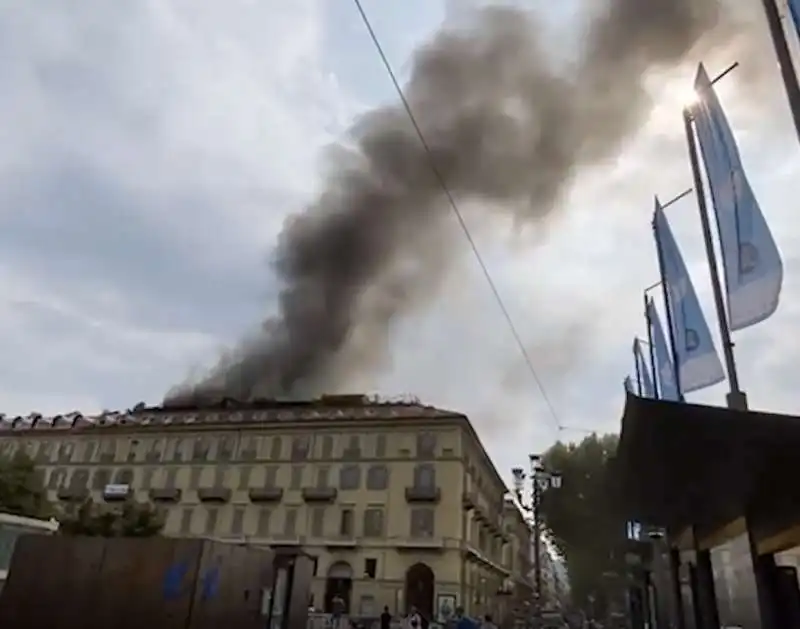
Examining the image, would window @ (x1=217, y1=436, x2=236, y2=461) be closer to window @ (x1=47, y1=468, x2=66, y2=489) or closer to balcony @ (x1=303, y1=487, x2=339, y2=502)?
balcony @ (x1=303, y1=487, x2=339, y2=502)

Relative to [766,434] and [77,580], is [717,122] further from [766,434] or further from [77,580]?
[77,580]

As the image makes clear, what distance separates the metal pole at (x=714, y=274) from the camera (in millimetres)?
9375

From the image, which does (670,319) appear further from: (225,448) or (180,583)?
(225,448)

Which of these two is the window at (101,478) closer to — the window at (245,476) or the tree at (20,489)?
the window at (245,476)

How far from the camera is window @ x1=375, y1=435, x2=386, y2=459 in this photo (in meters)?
43.8

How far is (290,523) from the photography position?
43.4 metres

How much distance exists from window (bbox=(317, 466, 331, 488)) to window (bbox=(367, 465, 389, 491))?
2641 millimetres

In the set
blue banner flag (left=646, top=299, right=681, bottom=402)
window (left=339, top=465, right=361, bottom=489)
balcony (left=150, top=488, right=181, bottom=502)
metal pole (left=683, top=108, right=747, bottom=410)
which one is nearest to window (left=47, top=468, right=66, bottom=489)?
balcony (left=150, top=488, right=181, bottom=502)

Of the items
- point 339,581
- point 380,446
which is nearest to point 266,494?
point 339,581

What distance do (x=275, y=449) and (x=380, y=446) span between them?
7182 millimetres

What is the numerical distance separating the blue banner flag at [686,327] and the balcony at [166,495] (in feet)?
133

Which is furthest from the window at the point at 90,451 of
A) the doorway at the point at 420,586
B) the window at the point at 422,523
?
the doorway at the point at 420,586

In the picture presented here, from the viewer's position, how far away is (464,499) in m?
42.5

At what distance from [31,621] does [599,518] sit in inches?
1364
